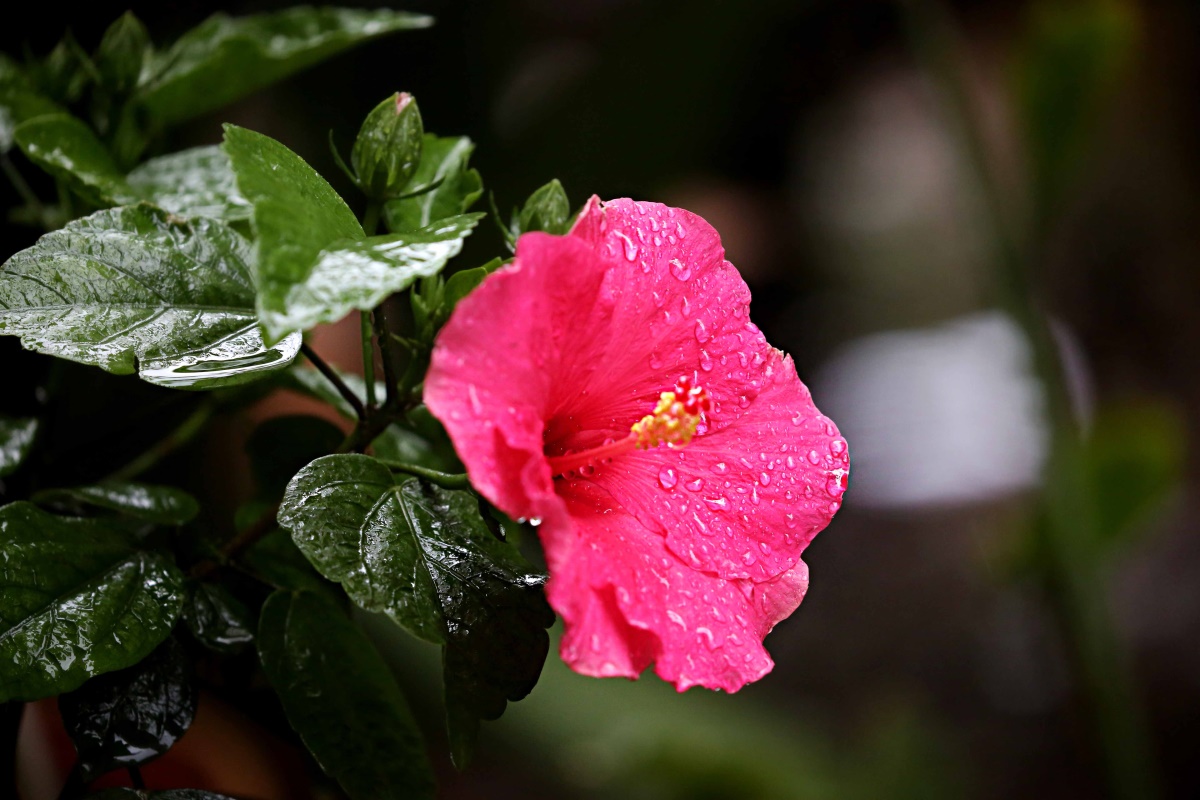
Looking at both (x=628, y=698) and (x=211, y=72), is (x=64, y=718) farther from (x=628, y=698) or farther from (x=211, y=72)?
(x=628, y=698)

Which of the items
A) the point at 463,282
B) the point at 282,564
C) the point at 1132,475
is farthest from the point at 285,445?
the point at 1132,475

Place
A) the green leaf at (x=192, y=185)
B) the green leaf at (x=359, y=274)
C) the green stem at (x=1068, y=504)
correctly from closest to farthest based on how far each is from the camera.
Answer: the green leaf at (x=359, y=274) < the green leaf at (x=192, y=185) < the green stem at (x=1068, y=504)

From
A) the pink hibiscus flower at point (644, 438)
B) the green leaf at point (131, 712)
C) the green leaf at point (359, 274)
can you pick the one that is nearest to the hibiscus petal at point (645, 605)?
the pink hibiscus flower at point (644, 438)

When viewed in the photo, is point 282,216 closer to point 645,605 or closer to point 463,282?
point 463,282

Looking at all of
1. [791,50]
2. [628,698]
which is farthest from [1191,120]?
[628,698]

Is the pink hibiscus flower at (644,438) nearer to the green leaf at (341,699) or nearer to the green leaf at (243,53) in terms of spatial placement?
the green leaf at (341,699)
